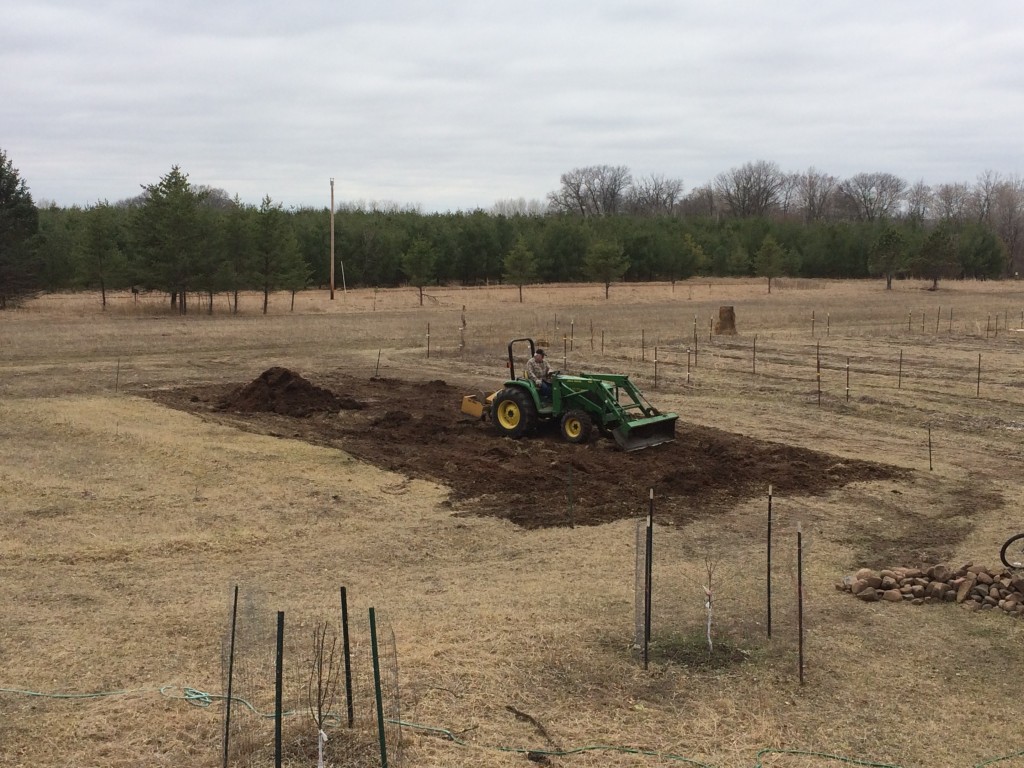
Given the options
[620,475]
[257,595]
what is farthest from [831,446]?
[257,595]

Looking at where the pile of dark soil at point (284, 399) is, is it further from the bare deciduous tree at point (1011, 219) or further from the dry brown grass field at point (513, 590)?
the bare deciduous tree at point (1011, 219)

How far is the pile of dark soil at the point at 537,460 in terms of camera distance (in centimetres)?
1323

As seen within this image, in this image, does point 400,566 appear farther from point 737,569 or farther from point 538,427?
point 538,427

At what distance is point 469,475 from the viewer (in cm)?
1467

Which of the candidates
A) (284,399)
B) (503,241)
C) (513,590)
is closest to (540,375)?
(284,399)

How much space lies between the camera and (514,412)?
56.0 feet

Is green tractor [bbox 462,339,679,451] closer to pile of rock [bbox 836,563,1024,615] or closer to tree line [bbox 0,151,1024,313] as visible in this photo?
pile of rock [bbox 836,563,1024,615]

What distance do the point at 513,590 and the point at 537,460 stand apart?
550cm

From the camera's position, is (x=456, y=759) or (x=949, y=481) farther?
(x=949, y=481)

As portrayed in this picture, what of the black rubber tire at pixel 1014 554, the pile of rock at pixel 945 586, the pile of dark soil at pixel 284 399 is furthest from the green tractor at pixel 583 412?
the pile of rock at pixel 945 586

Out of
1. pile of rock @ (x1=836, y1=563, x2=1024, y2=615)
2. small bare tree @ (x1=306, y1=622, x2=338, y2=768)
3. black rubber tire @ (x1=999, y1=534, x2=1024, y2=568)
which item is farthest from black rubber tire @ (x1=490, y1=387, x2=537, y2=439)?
small bare tree @ (x1=306, y1=622, x2=338, y2=768)

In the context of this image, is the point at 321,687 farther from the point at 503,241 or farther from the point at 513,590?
the point at 503,241

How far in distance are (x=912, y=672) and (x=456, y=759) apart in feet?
13.1

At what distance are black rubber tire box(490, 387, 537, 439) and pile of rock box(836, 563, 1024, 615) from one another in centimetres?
749
